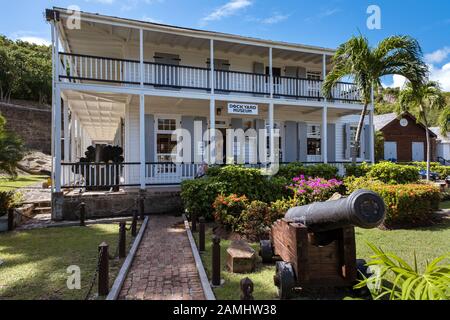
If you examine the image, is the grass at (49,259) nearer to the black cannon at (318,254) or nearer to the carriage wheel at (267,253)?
the carriage wheel at (267,253)

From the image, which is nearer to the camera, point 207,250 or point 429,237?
point 207,250

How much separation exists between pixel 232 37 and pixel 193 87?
8.53ft

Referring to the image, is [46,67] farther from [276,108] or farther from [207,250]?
[207,250]

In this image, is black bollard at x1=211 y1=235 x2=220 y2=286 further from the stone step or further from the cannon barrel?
the stone step

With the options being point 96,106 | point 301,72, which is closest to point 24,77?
point 96,106

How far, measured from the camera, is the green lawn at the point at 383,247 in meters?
4.36

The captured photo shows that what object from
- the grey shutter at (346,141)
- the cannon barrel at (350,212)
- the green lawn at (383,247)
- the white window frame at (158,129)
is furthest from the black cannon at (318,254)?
the grey shutter at (346,141)

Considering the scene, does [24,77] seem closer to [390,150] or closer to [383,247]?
[390,150]

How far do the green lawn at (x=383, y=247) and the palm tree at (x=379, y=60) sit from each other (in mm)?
5492

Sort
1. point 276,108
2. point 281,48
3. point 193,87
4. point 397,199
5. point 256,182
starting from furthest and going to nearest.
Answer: point 276,108
point 281,48
point 193,87
point 256,182
point 397,199

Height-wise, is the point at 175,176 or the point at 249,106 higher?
the point at 249,106

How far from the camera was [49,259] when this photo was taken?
5.79 metres

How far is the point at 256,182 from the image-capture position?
9.44 meters

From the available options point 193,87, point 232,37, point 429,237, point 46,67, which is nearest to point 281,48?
point 232,37
